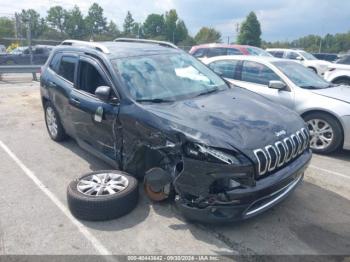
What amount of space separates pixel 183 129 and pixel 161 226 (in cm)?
104

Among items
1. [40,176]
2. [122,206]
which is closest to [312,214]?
[122,206]

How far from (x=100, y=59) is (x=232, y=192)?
2.54 m

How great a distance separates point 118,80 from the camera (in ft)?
13.9

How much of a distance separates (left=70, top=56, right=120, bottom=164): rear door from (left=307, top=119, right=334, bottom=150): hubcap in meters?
3.45

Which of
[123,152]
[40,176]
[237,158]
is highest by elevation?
[237,158]

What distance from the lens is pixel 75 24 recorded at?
8350cm

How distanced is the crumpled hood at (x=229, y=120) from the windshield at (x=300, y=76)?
7.76 feet

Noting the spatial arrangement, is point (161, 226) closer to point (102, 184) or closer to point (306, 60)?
point (102, 184)

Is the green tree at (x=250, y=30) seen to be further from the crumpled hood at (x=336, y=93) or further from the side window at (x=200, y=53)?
the crumpled hood at (x=336, y=93)

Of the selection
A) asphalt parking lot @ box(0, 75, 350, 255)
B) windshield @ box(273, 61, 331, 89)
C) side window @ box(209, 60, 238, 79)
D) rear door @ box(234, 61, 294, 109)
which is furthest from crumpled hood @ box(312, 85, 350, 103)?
side window @ box(209, 60, 238, 79)

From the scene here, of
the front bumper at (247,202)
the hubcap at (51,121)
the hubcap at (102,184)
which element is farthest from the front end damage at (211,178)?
the hubcap at (51,121)

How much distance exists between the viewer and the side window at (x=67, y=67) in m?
5.32

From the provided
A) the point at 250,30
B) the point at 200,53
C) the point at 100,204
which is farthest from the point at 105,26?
the point at 100,204

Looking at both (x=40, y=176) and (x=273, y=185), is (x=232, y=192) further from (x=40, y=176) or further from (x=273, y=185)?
(x=40, y=176)
